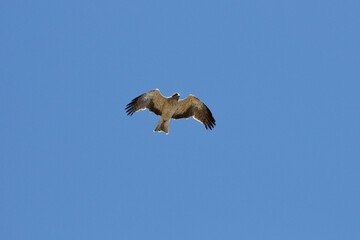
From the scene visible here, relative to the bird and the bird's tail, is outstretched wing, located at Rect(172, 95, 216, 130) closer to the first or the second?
the bird

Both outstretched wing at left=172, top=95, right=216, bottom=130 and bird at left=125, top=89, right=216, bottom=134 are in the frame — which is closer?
bird at left=125, top=89, right=216, bottom=134

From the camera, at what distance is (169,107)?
24.2 meters

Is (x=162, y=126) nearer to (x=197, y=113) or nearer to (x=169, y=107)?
(x=169, y=107)

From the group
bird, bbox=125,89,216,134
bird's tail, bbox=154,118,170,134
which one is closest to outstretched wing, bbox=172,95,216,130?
bird, bbox=125,89,216,134

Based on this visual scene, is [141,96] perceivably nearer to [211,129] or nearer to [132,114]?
[132,114]

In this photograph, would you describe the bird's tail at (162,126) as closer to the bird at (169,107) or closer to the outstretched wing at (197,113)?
the bird at (169,107)

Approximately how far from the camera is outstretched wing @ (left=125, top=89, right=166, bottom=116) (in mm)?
24266

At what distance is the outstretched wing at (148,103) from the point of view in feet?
79.6

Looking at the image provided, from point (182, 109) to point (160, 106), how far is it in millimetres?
933

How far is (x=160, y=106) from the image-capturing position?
24594mm

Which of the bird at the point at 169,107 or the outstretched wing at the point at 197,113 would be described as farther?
the outstretched wing at the point at 197,113

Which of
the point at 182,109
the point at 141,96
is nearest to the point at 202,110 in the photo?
the point at 182,109

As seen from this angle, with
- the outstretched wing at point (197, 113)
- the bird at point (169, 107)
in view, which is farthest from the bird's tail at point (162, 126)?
the outstretched wing at point (197, 113)

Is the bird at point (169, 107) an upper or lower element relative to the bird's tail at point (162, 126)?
upper
